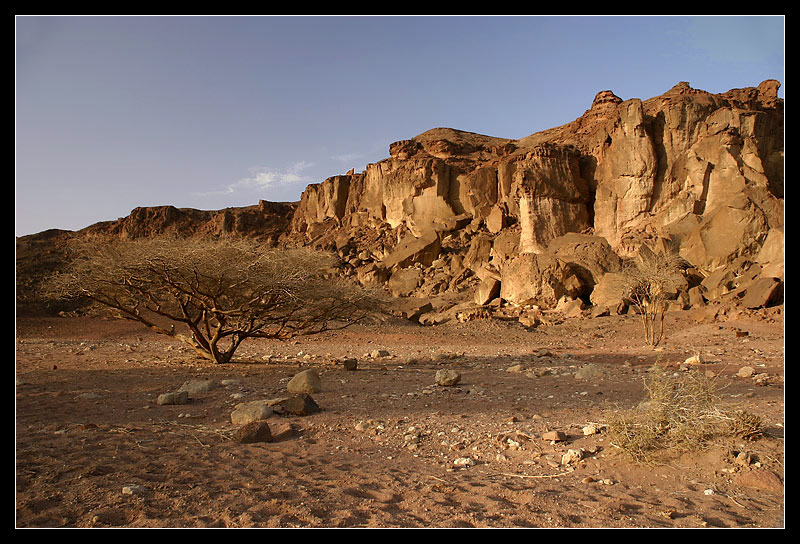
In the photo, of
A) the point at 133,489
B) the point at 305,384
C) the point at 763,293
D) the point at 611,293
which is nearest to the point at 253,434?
the point at 133,489

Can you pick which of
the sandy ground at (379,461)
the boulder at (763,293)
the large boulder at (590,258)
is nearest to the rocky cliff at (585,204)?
the large boulder at (590,258)

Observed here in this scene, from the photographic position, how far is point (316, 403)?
6.72 m

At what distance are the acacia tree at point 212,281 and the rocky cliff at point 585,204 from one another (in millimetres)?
18817

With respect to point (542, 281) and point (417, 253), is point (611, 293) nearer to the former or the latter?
point (542, 281)

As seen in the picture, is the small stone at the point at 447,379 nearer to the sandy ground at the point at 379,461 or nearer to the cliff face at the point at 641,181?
the sandy ground at the point at 379,461

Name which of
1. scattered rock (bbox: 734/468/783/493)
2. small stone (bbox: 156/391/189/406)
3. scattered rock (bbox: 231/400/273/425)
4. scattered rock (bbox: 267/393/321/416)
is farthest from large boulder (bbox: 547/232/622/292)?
→ scattered rock (bbox: 734/468/783/493)

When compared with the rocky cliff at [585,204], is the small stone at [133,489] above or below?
below

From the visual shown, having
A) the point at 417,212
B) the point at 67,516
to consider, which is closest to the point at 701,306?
the point at 67,516

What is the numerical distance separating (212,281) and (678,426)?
923cm

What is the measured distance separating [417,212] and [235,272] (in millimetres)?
40512

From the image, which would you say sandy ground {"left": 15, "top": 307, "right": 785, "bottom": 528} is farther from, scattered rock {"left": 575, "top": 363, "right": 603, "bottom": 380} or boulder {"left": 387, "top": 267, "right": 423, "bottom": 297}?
boulder {"left": 387, "top": 267, "right": 423, "bottom": 297}

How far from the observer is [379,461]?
172 inches

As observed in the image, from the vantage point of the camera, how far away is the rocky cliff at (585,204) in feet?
95.6

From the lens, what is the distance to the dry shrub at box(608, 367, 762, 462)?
404cm
